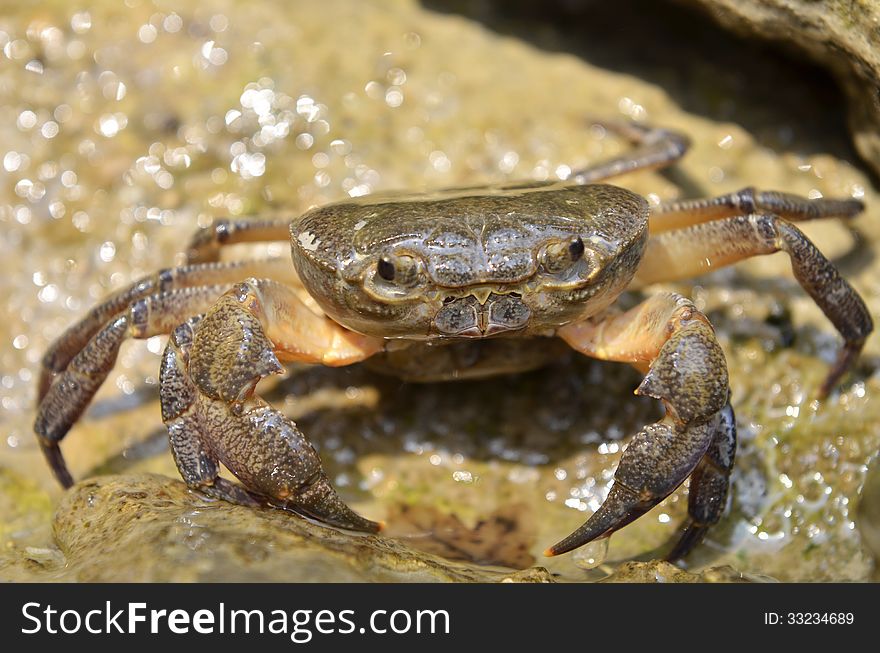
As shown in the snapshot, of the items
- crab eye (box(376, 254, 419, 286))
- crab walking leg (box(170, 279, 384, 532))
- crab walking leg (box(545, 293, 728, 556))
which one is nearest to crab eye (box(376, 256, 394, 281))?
crab eye (box(376, 254, 419, 286))

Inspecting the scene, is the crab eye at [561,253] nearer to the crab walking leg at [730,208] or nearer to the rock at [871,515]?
the crab walking leg at [730,208]

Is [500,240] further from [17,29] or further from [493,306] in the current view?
[17,29]

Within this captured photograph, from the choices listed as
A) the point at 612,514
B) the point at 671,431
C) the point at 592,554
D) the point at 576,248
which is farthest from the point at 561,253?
the point at 592,554

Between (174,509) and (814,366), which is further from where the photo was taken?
(814,366)
